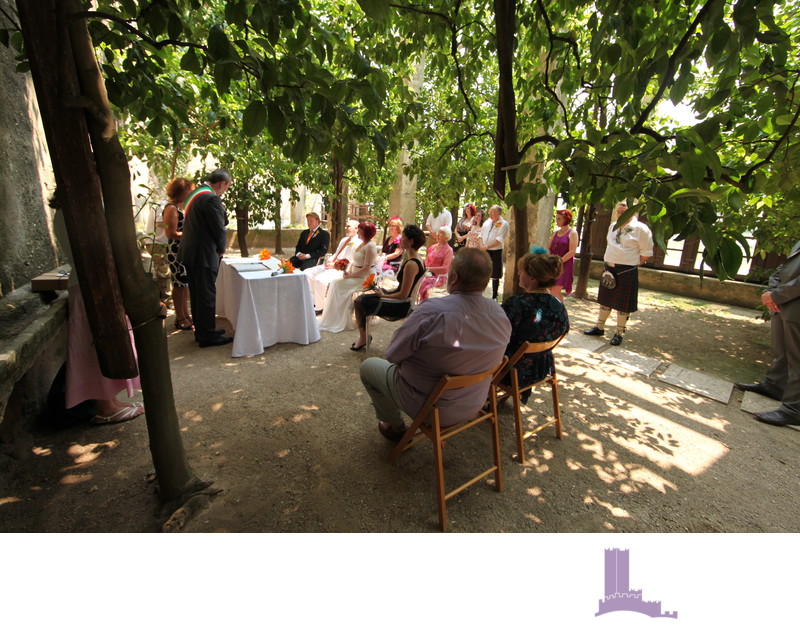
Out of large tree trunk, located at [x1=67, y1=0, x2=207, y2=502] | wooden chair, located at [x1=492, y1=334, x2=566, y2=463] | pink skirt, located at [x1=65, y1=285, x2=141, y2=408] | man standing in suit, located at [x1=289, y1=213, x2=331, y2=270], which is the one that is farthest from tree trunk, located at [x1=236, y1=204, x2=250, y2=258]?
wooden chair, located at [x1=492, y1=334, x2=566, y2=463]

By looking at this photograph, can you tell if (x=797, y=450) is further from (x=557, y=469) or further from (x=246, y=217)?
(x=246, y=217)

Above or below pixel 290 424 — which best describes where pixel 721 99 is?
above

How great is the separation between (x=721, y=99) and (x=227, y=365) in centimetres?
423

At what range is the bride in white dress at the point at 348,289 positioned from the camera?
5.42m

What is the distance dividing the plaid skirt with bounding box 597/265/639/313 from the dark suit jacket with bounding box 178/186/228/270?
16.4ft

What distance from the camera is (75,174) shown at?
150 cm

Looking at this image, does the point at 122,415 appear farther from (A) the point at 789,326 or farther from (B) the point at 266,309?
(A) the point at 789,326

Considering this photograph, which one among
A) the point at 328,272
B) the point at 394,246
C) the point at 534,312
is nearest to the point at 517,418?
the point at 534,312

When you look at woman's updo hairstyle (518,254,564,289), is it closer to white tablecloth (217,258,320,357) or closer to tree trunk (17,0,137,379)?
tree trunk (17,0,137,379)

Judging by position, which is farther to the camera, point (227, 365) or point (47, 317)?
point (227, 365)

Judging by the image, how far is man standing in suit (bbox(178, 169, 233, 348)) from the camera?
14.5ft

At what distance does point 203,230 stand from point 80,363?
83.2 inches

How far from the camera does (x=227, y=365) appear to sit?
165 inches

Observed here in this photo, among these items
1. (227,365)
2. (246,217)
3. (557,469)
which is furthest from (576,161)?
(246,217)
